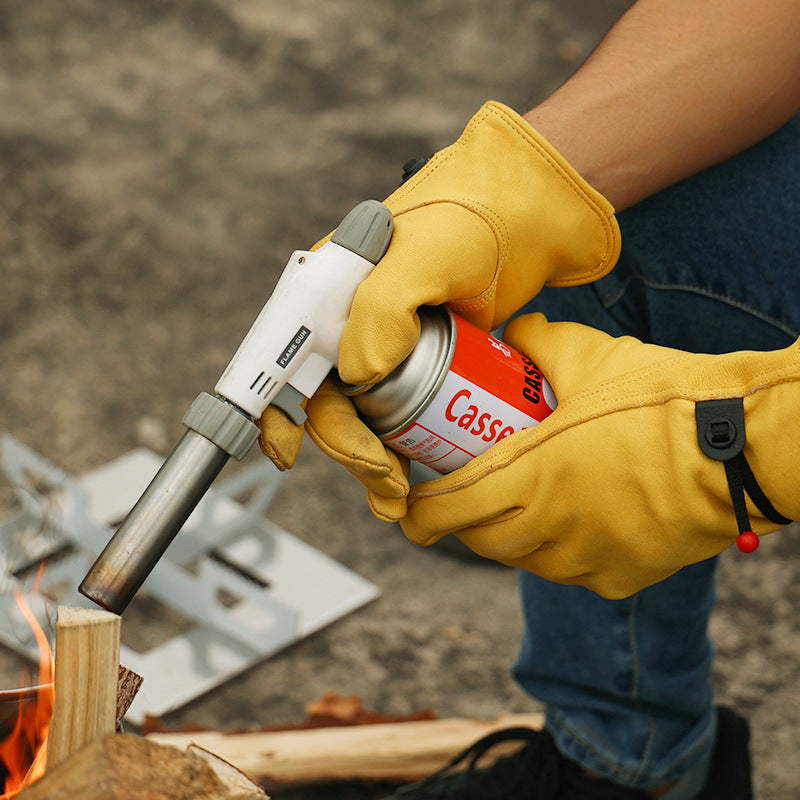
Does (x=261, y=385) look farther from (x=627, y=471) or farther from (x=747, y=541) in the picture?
(x=747, y=541)

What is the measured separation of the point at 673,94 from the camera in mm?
1248

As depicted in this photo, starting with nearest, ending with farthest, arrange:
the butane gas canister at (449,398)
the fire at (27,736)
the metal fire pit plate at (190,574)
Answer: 1. the fire at (27,736)
2. the butane gas canister at (449,398)
3. the metal fire pit plate at (190,574)

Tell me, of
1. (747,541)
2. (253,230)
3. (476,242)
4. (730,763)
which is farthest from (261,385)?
(253,230)

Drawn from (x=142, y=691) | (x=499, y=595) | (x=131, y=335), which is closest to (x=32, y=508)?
(x=142, y=691)

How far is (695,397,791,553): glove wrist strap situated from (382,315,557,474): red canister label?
8.0 inches

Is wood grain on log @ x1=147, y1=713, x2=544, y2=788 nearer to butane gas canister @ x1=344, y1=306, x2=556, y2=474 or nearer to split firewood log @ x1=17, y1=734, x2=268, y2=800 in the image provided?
butane gas canister @ x1=344, y1=306, x2=556, y2=474

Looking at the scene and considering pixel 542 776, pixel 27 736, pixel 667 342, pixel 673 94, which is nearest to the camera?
pixel 27 736

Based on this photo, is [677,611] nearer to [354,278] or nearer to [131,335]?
[354,278]

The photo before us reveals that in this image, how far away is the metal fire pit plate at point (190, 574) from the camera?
6.69 feet

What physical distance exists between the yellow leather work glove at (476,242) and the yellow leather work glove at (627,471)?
12 cm

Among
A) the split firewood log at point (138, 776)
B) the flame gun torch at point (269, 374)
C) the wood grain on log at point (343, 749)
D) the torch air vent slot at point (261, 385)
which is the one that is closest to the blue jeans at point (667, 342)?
the wood grain on log at point (343, 749)

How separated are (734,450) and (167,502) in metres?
0.56

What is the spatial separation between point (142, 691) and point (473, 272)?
4.29ft

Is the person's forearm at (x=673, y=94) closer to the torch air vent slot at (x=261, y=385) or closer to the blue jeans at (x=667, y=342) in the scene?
the blue jeans at (x=667, y=342)
